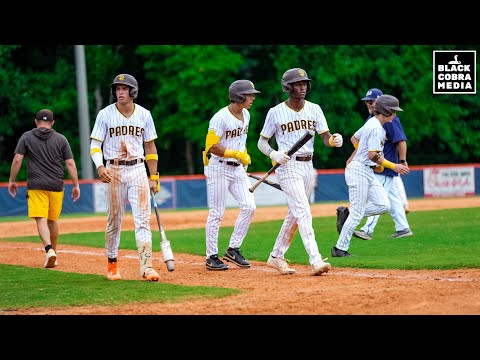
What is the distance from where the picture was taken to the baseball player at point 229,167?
40.9 ft

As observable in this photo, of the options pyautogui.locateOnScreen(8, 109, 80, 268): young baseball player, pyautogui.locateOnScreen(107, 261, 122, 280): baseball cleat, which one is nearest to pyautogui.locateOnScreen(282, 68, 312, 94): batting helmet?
pyautogui.locateOnScreen(107, 261, 122, 280): baseball cleat

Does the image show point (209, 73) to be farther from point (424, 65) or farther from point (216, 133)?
point (216, 133)

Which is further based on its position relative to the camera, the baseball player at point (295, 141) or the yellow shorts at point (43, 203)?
the yellow shorts at point (43, 203)

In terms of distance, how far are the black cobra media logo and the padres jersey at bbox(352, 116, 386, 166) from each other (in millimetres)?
2736

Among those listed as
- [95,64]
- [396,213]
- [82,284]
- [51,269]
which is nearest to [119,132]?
[82,284]

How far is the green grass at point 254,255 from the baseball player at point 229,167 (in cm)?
103

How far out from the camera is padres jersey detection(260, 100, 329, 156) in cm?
1166

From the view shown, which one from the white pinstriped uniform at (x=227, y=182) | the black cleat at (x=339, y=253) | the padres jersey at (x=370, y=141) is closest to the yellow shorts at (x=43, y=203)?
the white pinstriped uniform at (x=227, y=182)

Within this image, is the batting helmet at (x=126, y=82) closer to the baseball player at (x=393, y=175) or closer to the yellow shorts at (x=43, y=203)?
the yellow shorts at (x=43, y=203)

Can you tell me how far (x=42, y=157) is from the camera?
554 inches

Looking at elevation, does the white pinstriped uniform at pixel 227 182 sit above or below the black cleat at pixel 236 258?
above

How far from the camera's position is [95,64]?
149 ft

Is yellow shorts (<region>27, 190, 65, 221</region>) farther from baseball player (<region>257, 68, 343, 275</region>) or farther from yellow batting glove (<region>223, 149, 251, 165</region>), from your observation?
baseball player (<region>257, 68, 343, 275</region>)
